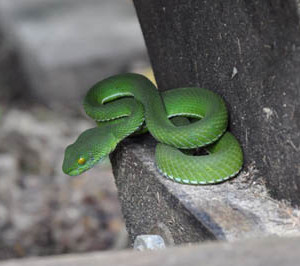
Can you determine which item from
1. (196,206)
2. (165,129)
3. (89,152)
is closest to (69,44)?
(89,152)

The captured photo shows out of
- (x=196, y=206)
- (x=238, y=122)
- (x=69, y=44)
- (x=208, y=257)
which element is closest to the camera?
(x=208, y=257)

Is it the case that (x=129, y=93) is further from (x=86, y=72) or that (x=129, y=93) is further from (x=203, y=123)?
(x=86, y=72)

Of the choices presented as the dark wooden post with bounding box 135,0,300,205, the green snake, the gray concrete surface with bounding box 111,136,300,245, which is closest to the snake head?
the green snake

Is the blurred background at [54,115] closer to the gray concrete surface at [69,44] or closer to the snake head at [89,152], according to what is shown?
the gray concrete surface at [69,44]

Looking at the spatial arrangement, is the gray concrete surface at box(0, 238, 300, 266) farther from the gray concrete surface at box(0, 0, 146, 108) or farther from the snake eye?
the gray concrete surface at box(0, 0, 146, 108)

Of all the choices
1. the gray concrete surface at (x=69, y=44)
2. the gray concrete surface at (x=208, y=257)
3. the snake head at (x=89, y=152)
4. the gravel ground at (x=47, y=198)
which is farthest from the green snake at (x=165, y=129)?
the gray concrete surface at (x=69, y=44)

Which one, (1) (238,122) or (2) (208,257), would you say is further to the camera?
(1) (238,122)

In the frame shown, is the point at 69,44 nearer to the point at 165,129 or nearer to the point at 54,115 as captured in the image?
the point at 54,115
